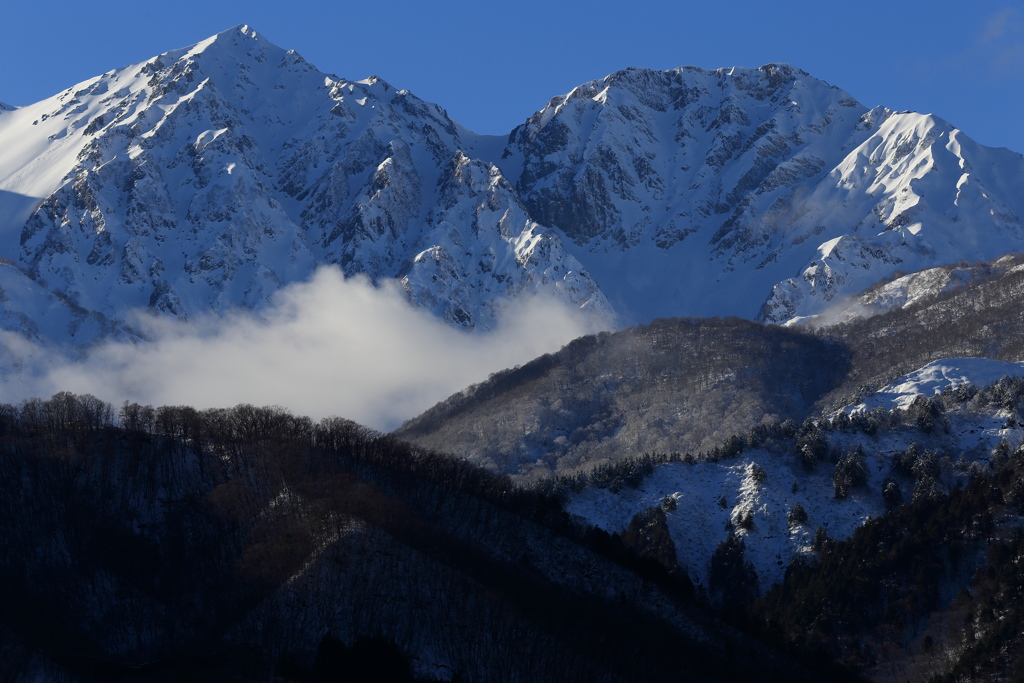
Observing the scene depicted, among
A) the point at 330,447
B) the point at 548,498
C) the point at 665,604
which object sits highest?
the point at 330,447

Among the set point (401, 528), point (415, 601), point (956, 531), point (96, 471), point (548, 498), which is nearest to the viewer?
point (415, 601)

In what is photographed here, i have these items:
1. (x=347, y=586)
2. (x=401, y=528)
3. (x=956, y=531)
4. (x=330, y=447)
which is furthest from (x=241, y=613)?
(x=956, y=531)

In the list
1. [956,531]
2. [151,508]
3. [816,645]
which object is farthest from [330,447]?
[956,531]

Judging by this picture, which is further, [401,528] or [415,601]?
[401,528]

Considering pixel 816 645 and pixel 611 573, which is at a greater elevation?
pixel 611 573

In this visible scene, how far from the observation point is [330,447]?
597ft

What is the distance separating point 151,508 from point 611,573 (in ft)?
200

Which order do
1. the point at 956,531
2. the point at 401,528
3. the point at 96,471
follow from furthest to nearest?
the point at 956,531 < the point at 96,471 < the point at 401,528

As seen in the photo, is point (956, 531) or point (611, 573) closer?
point (611, 573)

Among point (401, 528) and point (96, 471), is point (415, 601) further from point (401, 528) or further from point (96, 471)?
point (96, 471)

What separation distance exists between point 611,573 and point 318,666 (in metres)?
51.8

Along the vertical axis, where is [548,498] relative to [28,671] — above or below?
above

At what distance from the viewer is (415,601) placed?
133 m

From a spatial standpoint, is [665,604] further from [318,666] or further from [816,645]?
[318,666]
